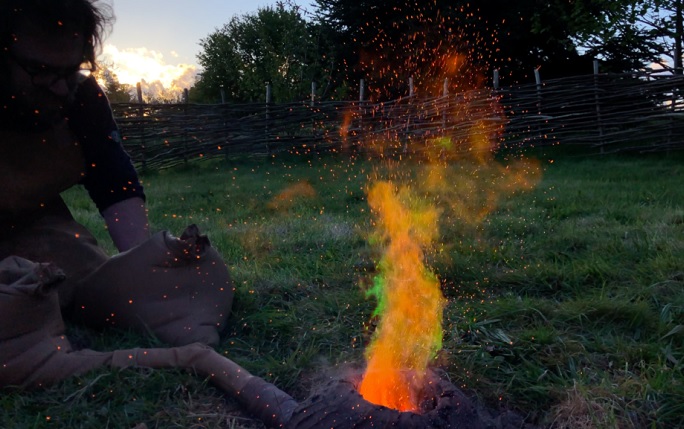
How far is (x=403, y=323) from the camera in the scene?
2.47 metres

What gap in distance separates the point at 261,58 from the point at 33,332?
2531 cm

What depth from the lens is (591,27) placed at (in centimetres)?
1331

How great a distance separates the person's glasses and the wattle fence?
8380 millimetres

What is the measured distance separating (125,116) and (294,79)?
31.6 ft

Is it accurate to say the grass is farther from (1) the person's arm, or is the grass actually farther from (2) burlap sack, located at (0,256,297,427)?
(1) the person's arm

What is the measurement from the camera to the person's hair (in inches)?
77.3

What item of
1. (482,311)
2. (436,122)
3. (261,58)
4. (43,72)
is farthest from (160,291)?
(261,58)

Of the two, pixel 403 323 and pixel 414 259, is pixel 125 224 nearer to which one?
pixel 403 323

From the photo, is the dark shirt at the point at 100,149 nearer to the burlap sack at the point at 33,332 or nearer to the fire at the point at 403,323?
the burlap sack at the point at 33,332

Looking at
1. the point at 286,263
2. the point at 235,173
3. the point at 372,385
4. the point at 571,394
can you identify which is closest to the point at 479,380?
the point at 571,394

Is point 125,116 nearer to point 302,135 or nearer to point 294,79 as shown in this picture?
point 302,135

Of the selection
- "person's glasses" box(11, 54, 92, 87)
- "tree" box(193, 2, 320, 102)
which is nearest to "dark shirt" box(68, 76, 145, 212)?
"person's glasses" box(11, 54, 92, 87)

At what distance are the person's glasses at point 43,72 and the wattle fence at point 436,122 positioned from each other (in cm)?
838

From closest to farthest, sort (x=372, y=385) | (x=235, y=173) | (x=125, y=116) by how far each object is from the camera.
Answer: (x=372, y=385) → (x=235, y=173) → (x=125, y=116)
